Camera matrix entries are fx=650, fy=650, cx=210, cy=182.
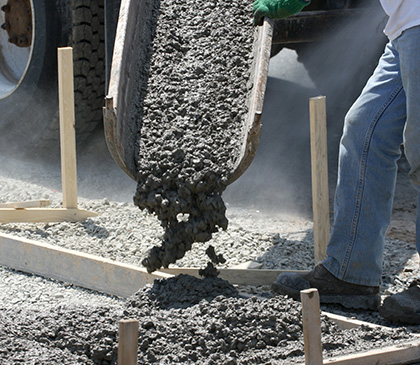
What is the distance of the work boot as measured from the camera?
281 centimetres

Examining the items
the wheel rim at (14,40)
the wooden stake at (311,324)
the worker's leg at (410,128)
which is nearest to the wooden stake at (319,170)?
the worker's leg at (410,128)

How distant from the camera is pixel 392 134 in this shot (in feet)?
9.60

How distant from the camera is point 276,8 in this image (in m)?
3.23

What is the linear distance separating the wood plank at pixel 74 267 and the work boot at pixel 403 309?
1026 millimetres

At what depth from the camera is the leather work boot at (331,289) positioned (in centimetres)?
305

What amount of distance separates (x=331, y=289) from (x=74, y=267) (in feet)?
4.54

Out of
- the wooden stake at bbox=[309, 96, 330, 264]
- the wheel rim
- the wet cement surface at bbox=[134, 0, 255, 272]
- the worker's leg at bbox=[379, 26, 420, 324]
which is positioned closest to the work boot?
the worker's leg at bbox=[379, 26, 420, 324]

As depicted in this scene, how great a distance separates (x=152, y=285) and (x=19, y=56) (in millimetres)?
Result: 3731

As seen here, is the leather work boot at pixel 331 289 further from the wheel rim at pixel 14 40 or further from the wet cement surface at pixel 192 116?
the wheel rim at pixel 14 40

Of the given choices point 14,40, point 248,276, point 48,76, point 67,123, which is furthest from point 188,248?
point 14,40

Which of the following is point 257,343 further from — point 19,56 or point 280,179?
point 19,56

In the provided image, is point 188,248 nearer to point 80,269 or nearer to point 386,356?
point 80,269

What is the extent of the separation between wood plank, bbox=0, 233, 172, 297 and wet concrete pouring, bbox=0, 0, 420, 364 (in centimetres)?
31

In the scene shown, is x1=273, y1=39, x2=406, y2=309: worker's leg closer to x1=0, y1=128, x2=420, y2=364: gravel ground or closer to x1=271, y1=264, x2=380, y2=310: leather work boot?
x1=271, y1=264, x2=380, y2=310: leather work boot
